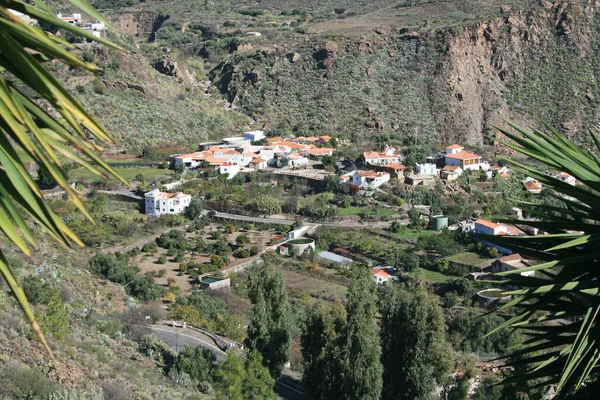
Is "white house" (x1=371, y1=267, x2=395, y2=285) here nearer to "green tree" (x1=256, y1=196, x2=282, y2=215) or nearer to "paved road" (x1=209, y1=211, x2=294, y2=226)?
"paved road" (x1=209, y1=211, x2=294, y2=226)

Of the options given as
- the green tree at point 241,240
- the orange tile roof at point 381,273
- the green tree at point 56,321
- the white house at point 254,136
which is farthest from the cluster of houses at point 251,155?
the green tree at point 56,321

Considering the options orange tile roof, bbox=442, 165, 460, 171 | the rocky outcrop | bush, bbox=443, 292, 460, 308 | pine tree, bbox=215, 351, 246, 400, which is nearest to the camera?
pine tree, bbox=215, 351, 246, 400

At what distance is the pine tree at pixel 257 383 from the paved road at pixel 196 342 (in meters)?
2.35

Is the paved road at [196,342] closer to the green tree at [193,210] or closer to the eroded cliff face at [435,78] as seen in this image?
the green tree at [193,210]

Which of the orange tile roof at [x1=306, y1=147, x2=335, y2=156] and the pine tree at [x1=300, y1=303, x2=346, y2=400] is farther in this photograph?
the orange tile roof at [x1=306, y1=147, x2=335, y2=156]

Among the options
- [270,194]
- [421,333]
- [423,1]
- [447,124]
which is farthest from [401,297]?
[423,1]

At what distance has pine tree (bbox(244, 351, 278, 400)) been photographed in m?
11.6

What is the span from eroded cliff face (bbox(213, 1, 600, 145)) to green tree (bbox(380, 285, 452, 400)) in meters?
34.2

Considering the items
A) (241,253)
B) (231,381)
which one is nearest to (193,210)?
(241,253)

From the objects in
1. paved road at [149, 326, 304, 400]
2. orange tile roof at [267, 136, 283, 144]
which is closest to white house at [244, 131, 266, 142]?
orange tile roof at [267, 136, 283, 144]

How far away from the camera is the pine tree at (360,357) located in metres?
12.4

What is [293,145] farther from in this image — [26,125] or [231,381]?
[26,125]

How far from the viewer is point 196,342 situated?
1602cm

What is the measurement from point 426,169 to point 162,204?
505 inches
